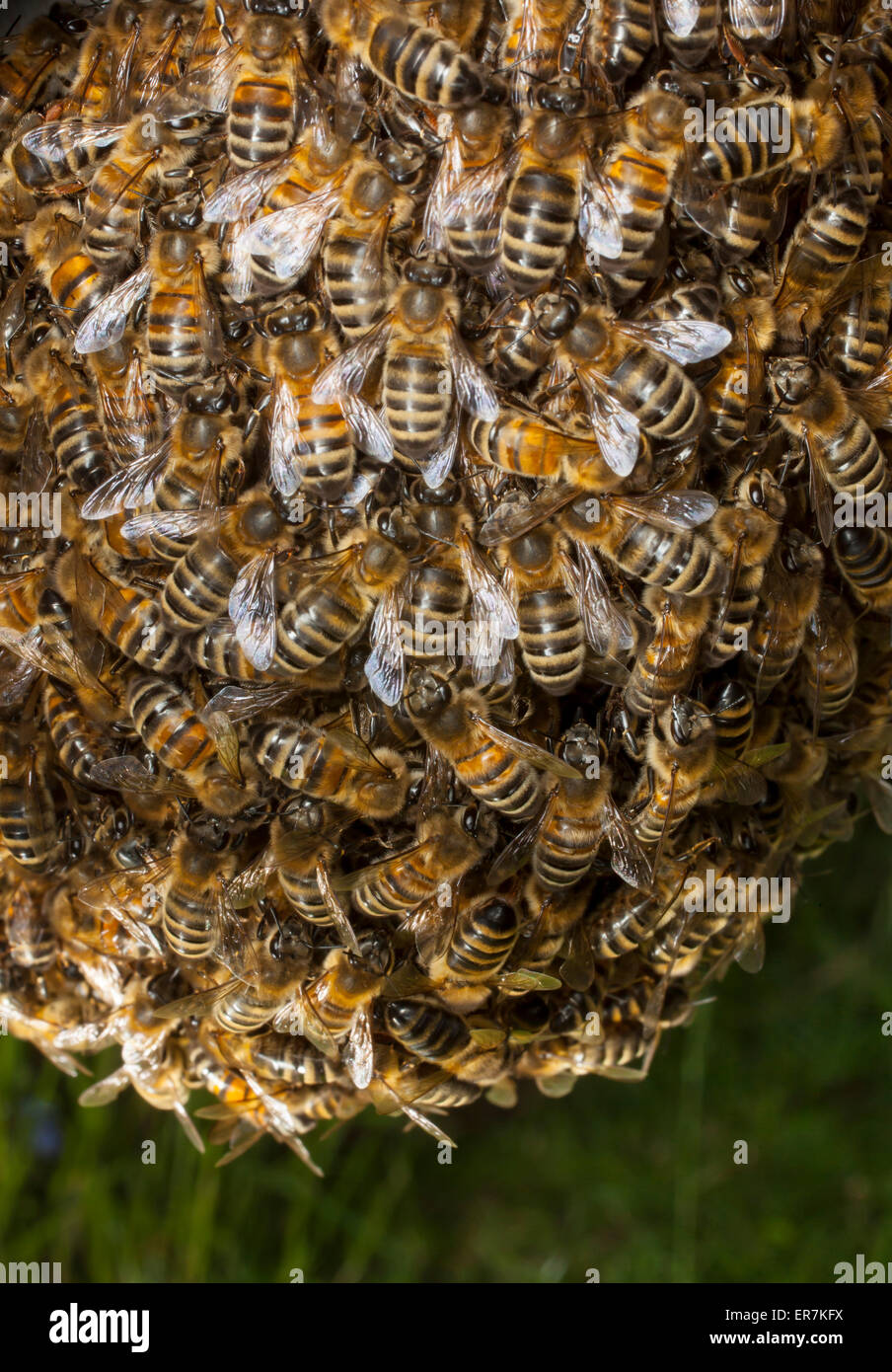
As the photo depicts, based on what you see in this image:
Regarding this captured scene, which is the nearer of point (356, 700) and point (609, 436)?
point (609, 436)

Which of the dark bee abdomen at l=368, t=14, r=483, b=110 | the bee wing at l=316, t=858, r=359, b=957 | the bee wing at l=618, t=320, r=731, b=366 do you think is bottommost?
the bee wing at l=316, t=858, r=359, b=957

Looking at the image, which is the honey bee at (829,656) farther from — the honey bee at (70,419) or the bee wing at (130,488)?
the honey bee at (70,419)

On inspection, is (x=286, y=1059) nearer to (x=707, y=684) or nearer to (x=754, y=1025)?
(x=707, y=684)

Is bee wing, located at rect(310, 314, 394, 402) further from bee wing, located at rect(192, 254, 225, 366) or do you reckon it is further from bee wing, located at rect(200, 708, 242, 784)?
bee wing, located at rect(200, 708, 242, 784)

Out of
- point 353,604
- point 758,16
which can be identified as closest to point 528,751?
point 353,604

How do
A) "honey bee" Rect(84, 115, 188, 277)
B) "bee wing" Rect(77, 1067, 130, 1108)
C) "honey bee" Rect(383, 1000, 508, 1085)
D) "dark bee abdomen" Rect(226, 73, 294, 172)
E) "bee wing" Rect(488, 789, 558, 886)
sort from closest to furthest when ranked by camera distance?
"dark bee abdomen" Rect(226, 73, 294, 172) → "honey bee" Rect(84, 115, 188, 277) → "bee wing" Rect(488, 789, 558, 886) → "honey bee" Rect(383, 1000, 508, 1085) → "bee wing" Rect(77, 1067, 130, 1108)

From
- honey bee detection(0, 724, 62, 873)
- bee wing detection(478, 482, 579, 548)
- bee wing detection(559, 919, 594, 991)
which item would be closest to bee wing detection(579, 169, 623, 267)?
bee wing detection(478, 482, 579, 548)
